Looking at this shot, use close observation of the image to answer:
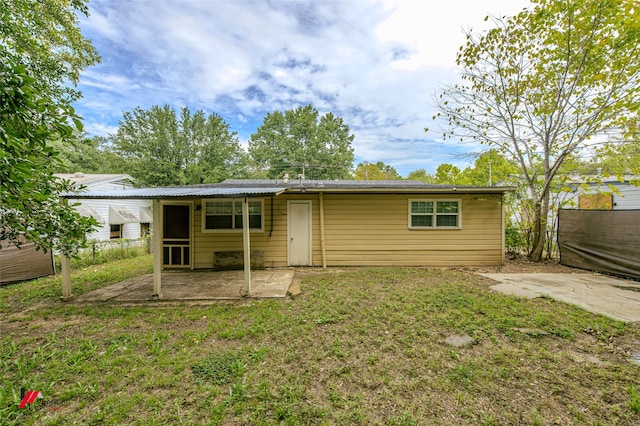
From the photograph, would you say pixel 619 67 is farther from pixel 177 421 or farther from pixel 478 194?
pixel 177 421

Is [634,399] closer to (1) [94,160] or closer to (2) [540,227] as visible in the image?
(2) [540,227]

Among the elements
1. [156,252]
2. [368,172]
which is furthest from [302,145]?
[156,252]

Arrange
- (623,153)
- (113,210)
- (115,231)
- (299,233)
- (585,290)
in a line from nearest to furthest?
(585,290) → (623,153) → (299,233) → (113,210) → (115,231)

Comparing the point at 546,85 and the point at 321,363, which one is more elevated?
the point at 546,85

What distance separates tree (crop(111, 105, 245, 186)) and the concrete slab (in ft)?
68.0

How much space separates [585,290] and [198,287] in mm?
7972

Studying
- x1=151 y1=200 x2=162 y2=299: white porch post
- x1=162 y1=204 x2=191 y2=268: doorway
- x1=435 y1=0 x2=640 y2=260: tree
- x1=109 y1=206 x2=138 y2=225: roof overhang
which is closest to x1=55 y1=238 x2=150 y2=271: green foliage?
x1=162 y1=204 x2=191 y2=268: doorway

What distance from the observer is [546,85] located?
7.10 metres

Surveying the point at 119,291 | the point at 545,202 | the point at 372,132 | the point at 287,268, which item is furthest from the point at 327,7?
the point at 372,132

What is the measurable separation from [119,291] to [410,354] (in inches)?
228

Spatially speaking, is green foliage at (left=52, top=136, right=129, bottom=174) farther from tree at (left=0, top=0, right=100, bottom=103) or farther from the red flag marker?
the red flag marker

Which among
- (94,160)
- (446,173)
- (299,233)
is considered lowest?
(299,233)

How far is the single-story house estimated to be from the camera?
736 cm

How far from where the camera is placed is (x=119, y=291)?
523 cm
